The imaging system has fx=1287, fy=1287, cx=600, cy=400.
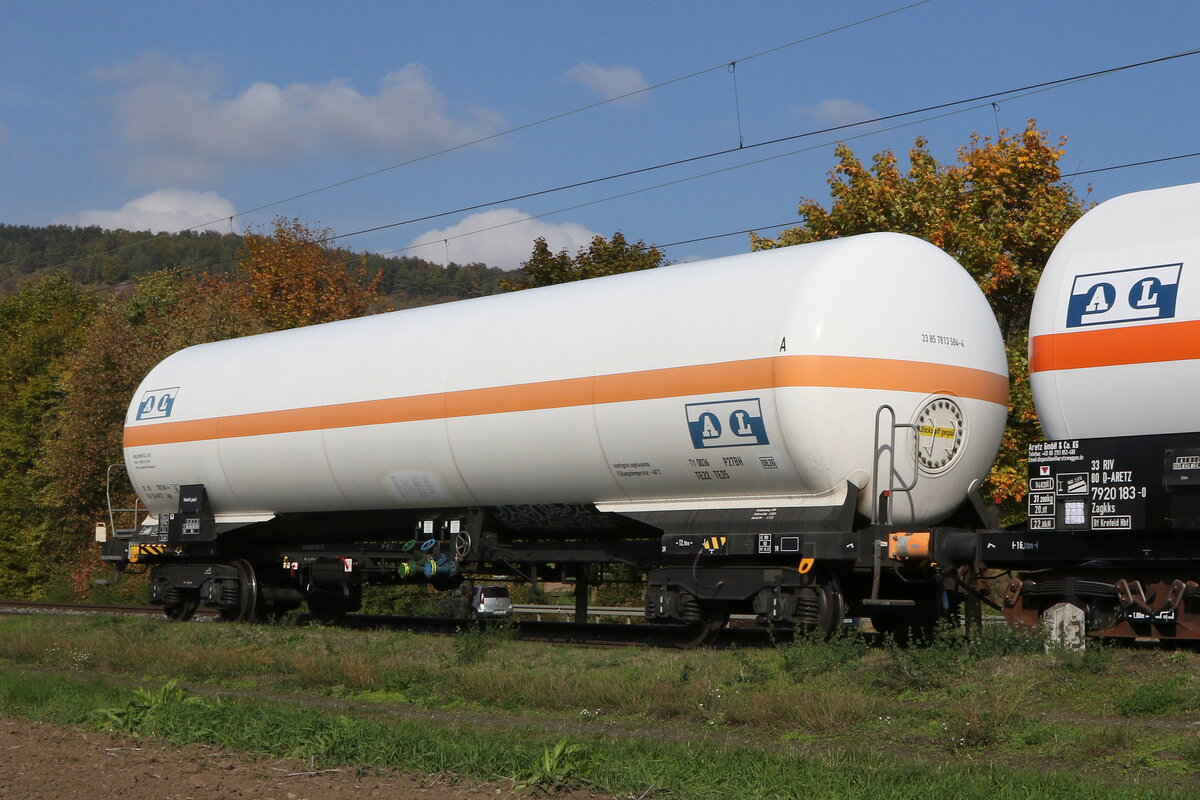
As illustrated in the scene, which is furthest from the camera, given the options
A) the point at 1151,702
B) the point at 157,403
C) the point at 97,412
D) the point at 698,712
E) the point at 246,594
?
the point at 97,412

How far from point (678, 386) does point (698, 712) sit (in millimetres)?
4077

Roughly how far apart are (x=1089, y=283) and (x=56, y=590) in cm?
2991

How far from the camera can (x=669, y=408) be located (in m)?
13.5

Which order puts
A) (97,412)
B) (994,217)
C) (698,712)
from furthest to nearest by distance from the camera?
(97,412)
(994,217)
(698,712)

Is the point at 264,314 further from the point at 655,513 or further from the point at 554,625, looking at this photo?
the point at 655,513

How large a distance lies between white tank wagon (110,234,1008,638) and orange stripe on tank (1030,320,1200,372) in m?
1.61

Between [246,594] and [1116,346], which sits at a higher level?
[1116,346]

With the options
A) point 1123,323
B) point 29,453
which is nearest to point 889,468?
point 1123,323

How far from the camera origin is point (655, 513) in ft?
46.6

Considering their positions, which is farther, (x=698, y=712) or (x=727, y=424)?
(x=727, y=424)

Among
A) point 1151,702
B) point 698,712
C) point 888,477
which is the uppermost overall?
point 888,477

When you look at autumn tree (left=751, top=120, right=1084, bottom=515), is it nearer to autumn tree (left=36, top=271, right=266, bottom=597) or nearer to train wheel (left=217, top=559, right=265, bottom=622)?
train wheel (left=217, top=559, right=265, bottom=622)

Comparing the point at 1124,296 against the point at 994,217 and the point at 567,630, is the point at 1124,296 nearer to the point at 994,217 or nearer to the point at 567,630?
the point at 567,630

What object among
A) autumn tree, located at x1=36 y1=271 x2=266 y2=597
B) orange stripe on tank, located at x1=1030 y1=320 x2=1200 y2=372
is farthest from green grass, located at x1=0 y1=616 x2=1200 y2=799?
autumn tree, located at x1=36 y1=271 x2=266 y2=597
